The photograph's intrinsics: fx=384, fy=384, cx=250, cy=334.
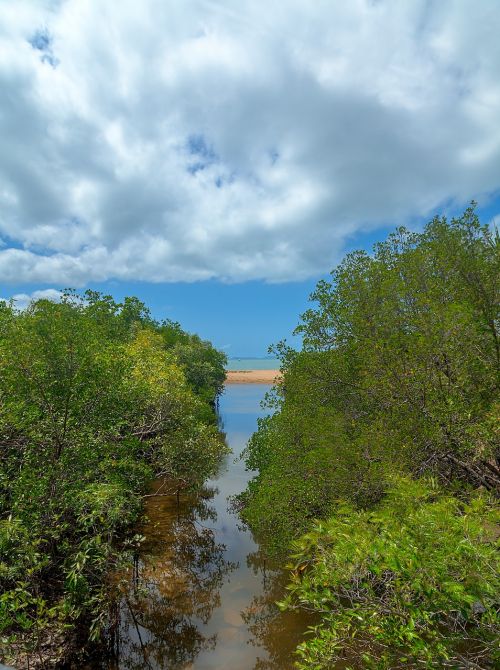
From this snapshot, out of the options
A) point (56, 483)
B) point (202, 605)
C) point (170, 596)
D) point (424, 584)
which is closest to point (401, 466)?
point (424, 584)

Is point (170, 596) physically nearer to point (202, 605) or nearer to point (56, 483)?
point (202, 605)

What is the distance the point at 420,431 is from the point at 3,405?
13925 mm

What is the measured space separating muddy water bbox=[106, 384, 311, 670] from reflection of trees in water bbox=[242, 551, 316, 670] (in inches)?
1.4

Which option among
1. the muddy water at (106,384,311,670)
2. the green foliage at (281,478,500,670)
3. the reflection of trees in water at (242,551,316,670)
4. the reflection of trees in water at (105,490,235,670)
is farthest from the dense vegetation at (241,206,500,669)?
the reflection of trees in water at (105,490,235,670)

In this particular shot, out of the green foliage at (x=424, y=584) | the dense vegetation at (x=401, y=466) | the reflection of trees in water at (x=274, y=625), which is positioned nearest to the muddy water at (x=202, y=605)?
the reflection of trees in water at (x=274, y=625)

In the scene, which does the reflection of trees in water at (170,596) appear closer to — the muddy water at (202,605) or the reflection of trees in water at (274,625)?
the muddy water at (202,605)

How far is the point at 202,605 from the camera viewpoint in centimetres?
1678

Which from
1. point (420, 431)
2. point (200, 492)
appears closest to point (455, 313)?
point (420, 431)

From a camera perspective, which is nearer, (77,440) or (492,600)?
(492,600)

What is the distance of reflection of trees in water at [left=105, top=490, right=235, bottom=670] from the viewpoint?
14.0 m

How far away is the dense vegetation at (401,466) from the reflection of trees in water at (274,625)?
95 centimetres

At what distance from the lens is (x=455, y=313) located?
13016 millimetres

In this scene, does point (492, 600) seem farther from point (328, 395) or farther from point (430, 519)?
point (328, 395)

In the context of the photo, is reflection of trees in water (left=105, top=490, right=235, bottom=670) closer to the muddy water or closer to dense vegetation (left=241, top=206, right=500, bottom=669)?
the muddy water
